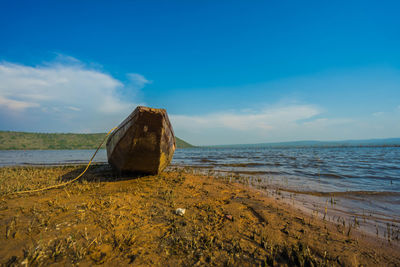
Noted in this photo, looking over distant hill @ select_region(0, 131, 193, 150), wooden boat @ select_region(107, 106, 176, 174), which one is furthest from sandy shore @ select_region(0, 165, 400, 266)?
distant hill @ select_region(0, 131, 193, 150)

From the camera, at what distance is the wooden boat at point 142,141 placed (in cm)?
548

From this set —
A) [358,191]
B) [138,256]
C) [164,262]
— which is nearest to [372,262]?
[164,262]

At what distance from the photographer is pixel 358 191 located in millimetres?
6090

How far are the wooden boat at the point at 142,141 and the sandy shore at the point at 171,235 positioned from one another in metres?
2.02

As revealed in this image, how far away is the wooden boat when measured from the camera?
548 cm

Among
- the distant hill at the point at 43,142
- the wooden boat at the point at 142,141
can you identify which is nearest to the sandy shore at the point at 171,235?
the wooden boat at the point at 142,141

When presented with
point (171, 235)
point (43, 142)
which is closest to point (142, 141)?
point (171, 235)

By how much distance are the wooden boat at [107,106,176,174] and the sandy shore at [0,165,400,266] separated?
2.02m

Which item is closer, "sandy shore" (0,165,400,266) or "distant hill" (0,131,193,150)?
"sandy shore" (0,165,400,266)

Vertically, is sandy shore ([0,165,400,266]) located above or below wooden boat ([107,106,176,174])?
below

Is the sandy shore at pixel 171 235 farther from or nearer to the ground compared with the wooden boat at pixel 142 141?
nearer to the ground

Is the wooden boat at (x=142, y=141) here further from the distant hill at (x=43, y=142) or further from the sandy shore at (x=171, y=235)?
the distant hill at (x=43, y=142)

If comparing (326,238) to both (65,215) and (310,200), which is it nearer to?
(310,200)

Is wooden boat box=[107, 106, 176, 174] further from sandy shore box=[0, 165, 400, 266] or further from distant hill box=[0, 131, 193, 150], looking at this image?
distant hill box=[0, 131, 193, 150]
